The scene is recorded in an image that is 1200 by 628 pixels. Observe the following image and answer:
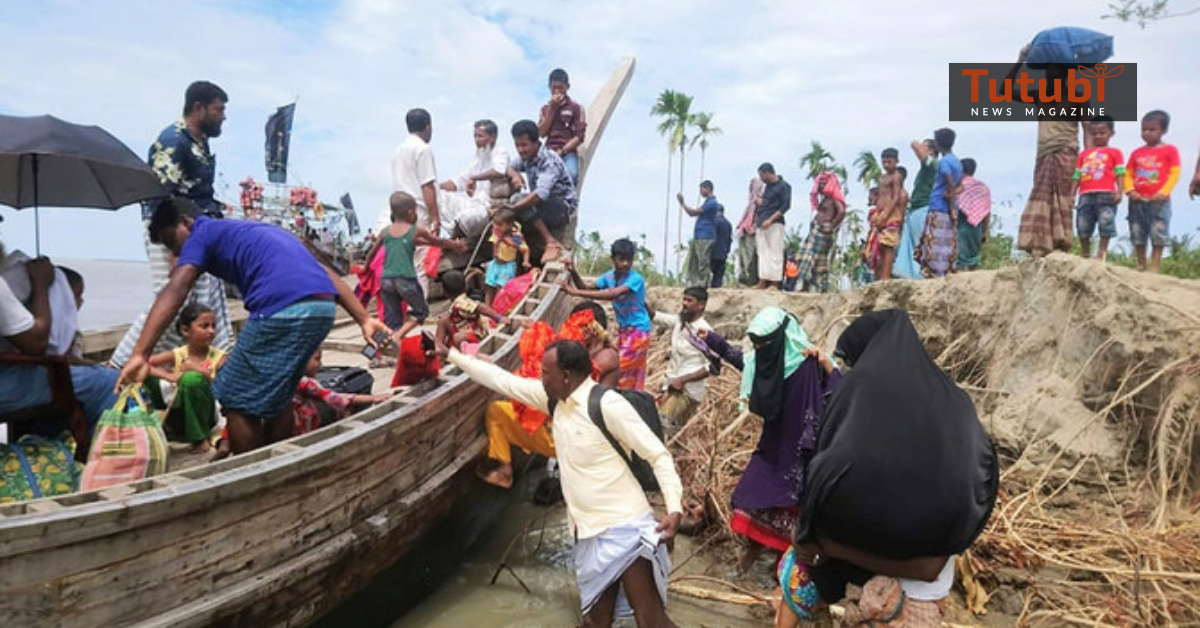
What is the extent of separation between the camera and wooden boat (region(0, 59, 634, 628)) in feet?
6.72

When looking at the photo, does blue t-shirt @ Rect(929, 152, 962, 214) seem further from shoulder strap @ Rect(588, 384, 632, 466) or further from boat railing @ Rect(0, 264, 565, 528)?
shoulder strap @ Rect(588, 384, 632, 466)

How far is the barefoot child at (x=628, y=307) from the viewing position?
5242 millimetres

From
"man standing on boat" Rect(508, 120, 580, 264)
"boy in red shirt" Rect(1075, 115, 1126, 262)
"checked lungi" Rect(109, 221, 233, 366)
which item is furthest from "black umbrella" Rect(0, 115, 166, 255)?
"boy in red shirt" Rect(1075, 115, 1126, 262)

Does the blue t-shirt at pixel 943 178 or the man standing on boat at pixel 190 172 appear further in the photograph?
the blue t-shirt at pixel 943 178

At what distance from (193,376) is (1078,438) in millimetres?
5257

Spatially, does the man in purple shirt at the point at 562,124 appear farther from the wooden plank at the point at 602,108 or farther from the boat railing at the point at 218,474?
the boat railing at the point at 218,474

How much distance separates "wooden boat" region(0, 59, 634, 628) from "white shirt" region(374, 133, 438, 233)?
2.21 m

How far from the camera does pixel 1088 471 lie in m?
4.52

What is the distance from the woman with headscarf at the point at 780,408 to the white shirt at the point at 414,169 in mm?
3059

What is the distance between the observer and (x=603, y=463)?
109 inches

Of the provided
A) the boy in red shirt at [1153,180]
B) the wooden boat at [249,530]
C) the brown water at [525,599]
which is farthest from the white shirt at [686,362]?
the boy in red shirt at [1153,180]

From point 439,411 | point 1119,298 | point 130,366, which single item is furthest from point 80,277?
point 1119,298

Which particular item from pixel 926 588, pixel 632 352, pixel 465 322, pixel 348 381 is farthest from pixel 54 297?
pixel 926 588

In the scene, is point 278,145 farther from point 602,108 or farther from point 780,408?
point 780,408
